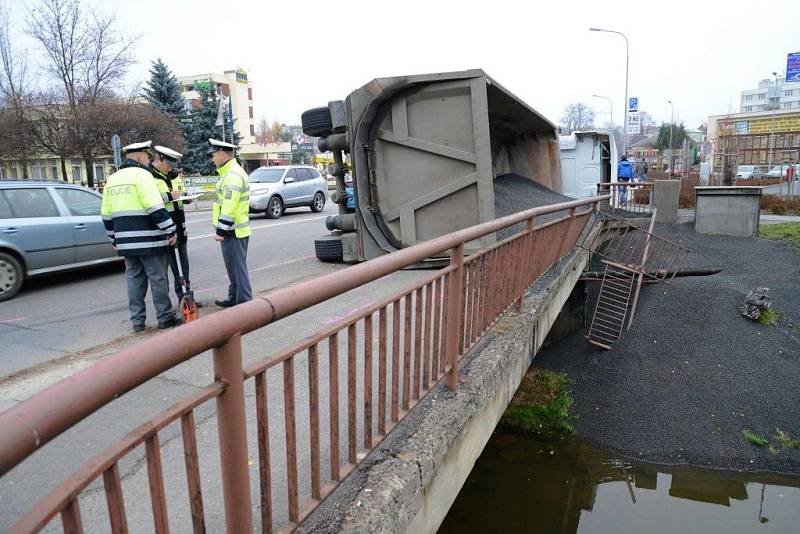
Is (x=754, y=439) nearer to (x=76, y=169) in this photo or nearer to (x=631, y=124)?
(x=631, y=124)

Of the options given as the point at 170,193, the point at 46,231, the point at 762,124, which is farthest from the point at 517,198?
the point at 762,124

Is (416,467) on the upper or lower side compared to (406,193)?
lower

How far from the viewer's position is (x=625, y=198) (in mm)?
15234

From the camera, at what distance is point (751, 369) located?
27.7 feet

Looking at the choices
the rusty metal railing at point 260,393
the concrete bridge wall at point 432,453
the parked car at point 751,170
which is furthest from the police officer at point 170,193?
the parked car at point 751,170

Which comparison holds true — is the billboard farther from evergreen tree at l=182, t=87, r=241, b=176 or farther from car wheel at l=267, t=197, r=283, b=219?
evergreen tree at l=182, t=87, r=241, b=176

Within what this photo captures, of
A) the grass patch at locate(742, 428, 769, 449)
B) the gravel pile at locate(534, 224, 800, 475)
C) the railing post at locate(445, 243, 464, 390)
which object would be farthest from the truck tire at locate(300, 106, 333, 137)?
the grass patch at locate(742, 428, 769, 449)

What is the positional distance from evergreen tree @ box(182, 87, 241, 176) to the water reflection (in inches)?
1394

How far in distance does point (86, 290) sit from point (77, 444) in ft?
17.4

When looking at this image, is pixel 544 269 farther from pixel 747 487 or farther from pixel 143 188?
pixel 143 188

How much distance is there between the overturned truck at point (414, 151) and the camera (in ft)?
22.6

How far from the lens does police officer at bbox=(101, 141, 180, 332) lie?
5.22 m

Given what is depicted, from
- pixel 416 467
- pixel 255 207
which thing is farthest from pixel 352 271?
pixel 255 207

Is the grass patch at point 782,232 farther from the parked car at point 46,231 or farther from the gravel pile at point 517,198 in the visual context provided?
the parked car at point 46,231
